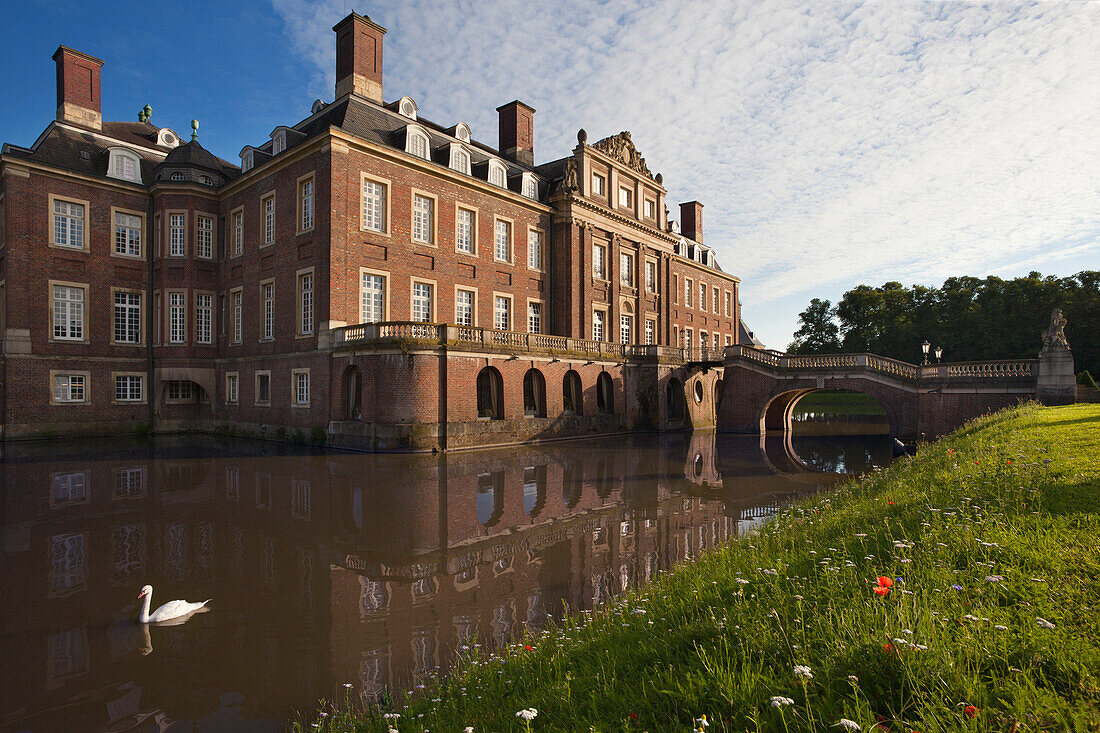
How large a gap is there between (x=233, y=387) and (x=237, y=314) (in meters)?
3.55

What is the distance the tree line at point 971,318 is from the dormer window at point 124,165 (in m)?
55.2

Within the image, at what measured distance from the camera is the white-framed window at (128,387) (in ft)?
89.1

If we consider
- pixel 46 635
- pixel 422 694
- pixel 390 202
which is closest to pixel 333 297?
pixel 390 202

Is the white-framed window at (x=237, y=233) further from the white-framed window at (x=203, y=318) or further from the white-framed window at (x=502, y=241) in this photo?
the white-framed window at (x=502, y=241)

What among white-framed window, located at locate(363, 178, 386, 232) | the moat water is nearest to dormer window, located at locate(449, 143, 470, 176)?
white-framed window, located at locate(363, 178, 386, 232)

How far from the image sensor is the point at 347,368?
Answer: 73.3ft

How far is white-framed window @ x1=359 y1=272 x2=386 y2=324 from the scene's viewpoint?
23.8m

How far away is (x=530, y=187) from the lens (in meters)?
31.5

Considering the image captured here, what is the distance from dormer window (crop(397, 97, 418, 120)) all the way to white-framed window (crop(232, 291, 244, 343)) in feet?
38.9

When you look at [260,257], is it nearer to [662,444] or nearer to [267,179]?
[267,179]

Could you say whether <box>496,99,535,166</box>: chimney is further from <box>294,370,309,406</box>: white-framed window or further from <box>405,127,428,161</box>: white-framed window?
<box>294,370,309,406</box>: white-framed window

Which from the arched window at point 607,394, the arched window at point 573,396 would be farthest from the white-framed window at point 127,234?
the arched window at point 607,394

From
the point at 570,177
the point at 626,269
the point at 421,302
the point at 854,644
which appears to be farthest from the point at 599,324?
the point at 854,644

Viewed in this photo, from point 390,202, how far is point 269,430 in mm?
11207
